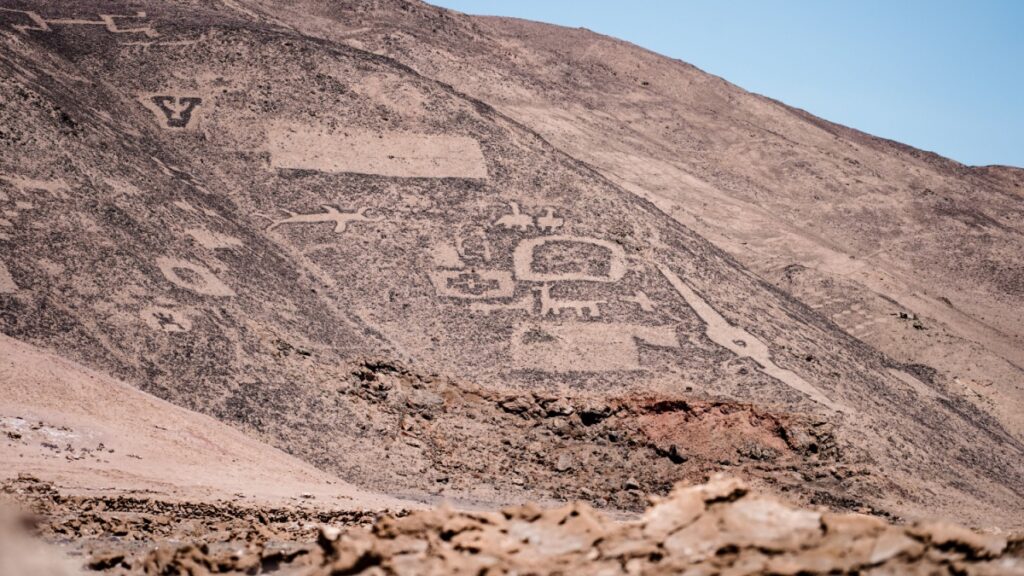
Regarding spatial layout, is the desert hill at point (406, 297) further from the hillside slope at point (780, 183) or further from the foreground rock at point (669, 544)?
the foreground rock at point (669, 544)

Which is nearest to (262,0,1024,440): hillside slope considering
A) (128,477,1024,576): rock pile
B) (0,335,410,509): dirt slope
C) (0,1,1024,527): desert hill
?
(0,1,1024,527): desert hill

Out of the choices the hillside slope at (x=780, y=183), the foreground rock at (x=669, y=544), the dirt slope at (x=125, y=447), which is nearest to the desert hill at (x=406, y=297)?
the hillside slope at (x=780, y=183)

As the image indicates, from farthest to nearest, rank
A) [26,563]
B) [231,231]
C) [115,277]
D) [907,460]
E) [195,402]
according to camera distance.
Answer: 1. [231,231]
2. [907,460]
3. [115,277]
4. [195,402]
5. [26,563]

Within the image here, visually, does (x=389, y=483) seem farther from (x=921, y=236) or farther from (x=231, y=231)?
(x=921, y=236)

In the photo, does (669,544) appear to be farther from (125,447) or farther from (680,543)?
(125,447)

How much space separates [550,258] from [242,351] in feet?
26.7

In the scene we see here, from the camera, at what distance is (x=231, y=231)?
25547mm

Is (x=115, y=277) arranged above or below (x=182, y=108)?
below

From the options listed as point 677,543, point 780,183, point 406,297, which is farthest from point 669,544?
point 780,183

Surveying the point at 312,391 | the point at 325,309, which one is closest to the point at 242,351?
the point at 312,391

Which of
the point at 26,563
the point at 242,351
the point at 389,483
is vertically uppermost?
the point at 26,563

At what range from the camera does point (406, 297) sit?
25.4 meters

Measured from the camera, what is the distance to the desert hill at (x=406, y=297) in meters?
20.8

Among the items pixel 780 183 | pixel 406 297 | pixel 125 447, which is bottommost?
pixel 125 447
